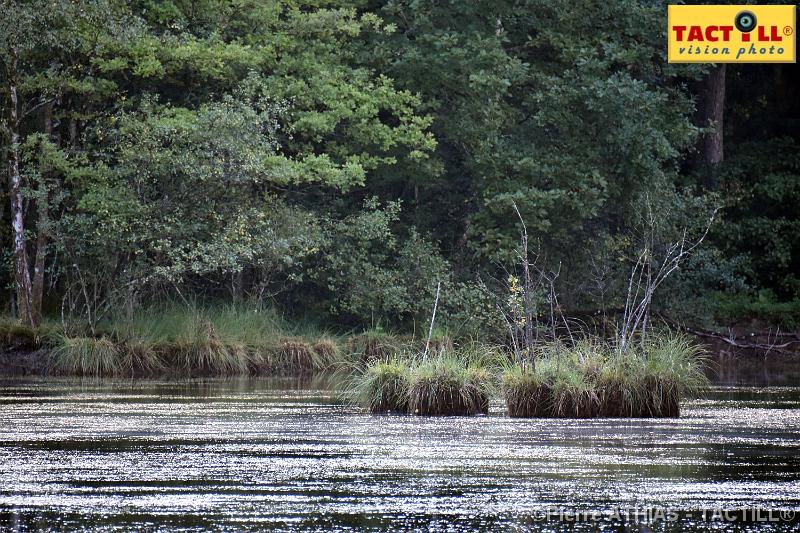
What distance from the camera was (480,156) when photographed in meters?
35.4

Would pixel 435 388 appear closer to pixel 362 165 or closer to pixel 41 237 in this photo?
pixel 41 237

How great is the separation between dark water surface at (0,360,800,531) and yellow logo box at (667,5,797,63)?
1961 centimetres

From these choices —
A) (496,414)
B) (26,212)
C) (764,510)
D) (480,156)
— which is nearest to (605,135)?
(480,156)

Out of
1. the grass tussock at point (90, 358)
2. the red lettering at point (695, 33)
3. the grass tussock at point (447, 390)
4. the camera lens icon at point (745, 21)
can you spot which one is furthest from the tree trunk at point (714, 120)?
the grass tussock at point (447, 390)

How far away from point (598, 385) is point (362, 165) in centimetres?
1805

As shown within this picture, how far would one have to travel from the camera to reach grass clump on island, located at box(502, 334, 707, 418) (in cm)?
1730

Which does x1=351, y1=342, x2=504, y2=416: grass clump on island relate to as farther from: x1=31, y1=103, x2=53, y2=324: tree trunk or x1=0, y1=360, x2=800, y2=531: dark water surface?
x1=31, y1=103, x2=53, y2=324: tree trunk

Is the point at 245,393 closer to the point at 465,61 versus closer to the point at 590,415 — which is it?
the point at 590,415

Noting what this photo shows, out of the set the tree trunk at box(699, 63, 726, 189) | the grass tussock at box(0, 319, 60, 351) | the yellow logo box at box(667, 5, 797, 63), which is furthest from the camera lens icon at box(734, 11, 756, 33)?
the grass tussock at box(0, 319, 60, 351)

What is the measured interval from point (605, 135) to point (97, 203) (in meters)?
12.3

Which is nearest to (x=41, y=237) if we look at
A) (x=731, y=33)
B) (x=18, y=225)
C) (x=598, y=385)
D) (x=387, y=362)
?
(x=18, y=225)

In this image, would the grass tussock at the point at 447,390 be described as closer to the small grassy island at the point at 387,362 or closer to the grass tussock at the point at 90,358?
the small grassy island at the point at 387,362

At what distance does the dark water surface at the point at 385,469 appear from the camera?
9.56 m

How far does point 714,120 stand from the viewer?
39.9m
